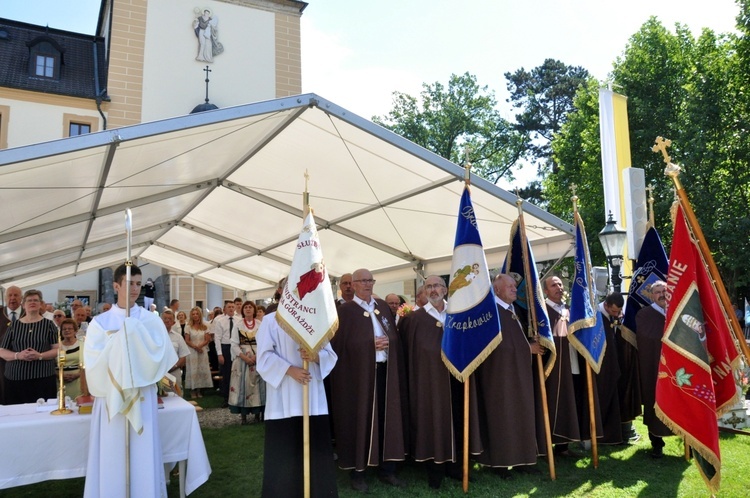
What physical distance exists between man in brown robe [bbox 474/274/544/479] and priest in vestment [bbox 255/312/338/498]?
5.54 ft

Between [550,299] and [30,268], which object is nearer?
[550,299]

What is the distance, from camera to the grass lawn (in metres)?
5.10

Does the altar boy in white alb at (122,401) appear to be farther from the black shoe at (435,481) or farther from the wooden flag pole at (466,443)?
the wooden flag pole at (466,443)

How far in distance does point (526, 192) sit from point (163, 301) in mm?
24360

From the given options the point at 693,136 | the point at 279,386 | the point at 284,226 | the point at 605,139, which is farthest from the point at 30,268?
the point at 693,136

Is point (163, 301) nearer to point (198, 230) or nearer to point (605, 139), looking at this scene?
point (198, 230)

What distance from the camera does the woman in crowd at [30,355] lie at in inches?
223

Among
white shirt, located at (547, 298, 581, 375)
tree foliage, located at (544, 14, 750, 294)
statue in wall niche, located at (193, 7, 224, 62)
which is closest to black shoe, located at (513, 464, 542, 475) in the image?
white shirt, located at (547, 298, 581, 375)

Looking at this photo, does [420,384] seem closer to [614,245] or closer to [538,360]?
[538,360]

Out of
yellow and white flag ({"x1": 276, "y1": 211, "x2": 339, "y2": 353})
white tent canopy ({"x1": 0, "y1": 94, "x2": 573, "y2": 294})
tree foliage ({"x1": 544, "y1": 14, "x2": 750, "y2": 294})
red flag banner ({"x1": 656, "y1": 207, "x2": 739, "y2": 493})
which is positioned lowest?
red flag banner ({"x1": 656, "y1": 207, "x2": 739, "y2": 493})

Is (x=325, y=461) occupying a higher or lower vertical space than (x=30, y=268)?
lower

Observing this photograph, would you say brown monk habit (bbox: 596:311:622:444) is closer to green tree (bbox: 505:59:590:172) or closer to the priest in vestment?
the priest in vestment

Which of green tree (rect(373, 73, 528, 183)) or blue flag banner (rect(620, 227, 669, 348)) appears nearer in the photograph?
blue flag banner (rect(620, 227, 669, 348))

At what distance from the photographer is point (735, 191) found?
68.8 ft
